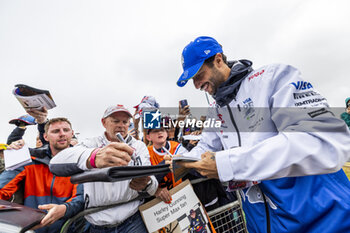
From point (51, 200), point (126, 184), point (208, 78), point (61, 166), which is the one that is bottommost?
point (51, 200)

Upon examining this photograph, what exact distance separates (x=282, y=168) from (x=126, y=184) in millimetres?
1540

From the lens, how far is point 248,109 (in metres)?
1.39

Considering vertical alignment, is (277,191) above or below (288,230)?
above

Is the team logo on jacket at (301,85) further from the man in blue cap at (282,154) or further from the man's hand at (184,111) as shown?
the man's hand at (184,111)

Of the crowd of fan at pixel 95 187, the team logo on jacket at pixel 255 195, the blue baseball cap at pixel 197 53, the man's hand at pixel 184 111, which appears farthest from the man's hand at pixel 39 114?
the team logo on jacket at pixel 255 195

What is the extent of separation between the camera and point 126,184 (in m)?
1.90

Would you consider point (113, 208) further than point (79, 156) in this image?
Yes

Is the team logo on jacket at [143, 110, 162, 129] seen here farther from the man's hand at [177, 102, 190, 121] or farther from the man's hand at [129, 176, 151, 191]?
the man's hand at [129, 176, 151, 191]

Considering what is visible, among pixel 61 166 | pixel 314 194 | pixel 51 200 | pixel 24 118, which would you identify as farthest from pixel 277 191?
pixel 24 118

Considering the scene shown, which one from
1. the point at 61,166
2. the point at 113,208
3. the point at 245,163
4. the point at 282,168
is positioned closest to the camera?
the point at 282,168

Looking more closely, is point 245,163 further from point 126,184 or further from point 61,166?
point 61,166

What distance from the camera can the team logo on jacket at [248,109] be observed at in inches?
53.2

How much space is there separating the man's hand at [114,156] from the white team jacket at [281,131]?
2.30 ft

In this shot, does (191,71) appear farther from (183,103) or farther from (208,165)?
(183,103)
